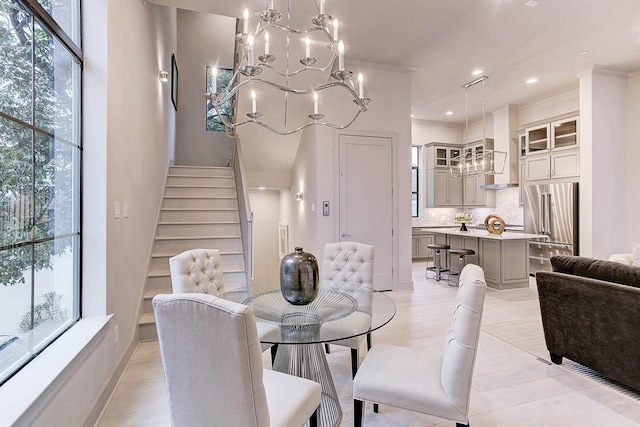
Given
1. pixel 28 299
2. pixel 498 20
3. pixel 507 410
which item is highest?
pixel 498 20

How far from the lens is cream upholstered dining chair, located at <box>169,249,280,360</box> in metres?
2.10

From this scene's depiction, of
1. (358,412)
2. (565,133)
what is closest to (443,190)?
(565,133)

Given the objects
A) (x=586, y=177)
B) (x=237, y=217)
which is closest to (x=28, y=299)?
(x=237, y=217)

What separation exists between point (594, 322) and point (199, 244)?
13.1 ft

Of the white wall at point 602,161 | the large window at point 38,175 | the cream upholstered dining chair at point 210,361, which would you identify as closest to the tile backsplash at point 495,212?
the white wall at point 602,161

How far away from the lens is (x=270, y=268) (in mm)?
7566

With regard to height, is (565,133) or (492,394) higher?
(565,133)

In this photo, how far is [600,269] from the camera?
2449 mm

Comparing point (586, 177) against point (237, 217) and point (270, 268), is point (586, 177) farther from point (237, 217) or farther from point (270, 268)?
point (270, 268)

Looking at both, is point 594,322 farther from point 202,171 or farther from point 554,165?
point 202,171

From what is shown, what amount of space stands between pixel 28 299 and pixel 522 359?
344 centimetres

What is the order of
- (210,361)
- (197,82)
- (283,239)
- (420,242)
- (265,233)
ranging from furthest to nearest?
(420,242)
(265,233)
(197,82)
(283,239)
(210,361)

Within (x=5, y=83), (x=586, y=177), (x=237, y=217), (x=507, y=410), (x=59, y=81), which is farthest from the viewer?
(x=586, y=177)

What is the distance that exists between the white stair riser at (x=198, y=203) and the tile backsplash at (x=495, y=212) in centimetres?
493
